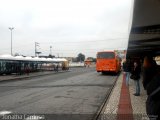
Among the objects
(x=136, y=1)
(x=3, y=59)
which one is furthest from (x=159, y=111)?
(x=3, y=59)

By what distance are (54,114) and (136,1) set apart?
5591mm

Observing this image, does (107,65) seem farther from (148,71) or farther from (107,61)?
(148,71)

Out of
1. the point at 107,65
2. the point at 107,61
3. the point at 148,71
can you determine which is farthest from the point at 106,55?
the point at 148,71

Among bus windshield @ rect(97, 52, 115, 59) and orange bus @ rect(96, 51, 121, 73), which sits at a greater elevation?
bus windshield @ rect(97, 52, 115, 59)

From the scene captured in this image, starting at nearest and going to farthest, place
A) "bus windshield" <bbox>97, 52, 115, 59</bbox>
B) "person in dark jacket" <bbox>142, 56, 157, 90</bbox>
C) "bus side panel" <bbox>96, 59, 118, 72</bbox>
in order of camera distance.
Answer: "person in dark jacket" <bbox>142, 56, 157, 90</bbox>, "bus side panel" <bbox>96, 59, 118, 72</bbox>, "bus windshield" <bbox>97, 52, 115, 59</bbox>

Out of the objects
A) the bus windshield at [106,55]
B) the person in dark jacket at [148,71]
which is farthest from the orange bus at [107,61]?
the person in dark jacket at [148,71]

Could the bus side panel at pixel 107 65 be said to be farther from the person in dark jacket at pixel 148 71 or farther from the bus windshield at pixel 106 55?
the person in dark jacket at pixel 148 71

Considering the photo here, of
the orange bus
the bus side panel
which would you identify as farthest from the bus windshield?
the bus side panel

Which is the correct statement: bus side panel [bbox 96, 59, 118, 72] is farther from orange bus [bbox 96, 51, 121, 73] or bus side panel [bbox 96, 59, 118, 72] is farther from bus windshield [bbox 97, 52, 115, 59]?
bus windshield [bbox 97, 52, 115, 59]

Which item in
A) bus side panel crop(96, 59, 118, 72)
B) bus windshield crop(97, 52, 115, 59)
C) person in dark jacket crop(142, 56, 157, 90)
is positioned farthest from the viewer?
bus windshield crop(97, 52, 115, 59)

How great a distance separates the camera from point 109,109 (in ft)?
38.2

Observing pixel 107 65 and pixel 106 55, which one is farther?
pixel 106 55

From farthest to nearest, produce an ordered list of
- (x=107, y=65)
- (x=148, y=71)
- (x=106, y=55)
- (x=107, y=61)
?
(x=106, y=55)
(x=107, y=61)
(x=107, y=65)
(x=148, y=71)

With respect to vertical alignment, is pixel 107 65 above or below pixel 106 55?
below
